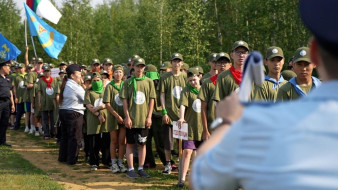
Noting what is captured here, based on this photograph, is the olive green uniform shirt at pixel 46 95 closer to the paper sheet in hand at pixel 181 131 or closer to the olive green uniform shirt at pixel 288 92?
the paper sheet in hand at pixel 181 131

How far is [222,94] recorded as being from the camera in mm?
6199

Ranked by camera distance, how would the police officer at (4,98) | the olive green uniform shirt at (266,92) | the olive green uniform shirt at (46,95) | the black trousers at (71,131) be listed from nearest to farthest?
the olive green uniform shirt at (266,92)
the black trousers at (71,131)
the police officer at (4,98)
the olive green uniform shirt at (46,95)

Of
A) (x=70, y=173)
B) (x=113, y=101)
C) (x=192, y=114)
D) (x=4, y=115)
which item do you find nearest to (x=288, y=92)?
(x=192, y=114)

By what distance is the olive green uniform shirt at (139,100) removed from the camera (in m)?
8.69

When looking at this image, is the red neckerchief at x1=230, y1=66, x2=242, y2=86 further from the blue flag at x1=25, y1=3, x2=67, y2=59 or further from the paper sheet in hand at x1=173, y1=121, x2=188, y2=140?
the blue flag at x1=25, y1=3, x2=67, y2=59

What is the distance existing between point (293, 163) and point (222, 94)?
4.97 m

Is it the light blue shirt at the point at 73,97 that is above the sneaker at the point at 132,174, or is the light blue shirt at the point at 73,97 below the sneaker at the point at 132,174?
above

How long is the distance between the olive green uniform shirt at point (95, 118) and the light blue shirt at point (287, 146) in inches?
326

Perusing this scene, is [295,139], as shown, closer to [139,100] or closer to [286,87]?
[286,87]

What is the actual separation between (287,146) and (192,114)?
6778 mm

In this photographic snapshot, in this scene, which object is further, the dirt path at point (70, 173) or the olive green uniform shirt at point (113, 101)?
the olive green uniform shirt at point (113, 101)

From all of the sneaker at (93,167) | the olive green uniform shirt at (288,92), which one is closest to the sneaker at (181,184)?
the sneaker at (93,167)

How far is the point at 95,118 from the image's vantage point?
978 centimetres

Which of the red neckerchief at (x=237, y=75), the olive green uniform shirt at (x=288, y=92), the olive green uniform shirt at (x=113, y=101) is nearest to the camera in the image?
the olive green uniform shirt at (x=288, y=92)
